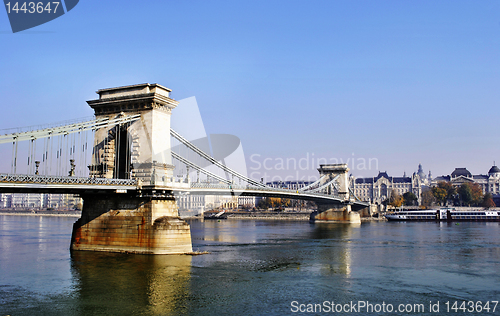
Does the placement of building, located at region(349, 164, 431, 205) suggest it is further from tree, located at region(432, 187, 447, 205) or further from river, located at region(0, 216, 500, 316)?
river, located at region(0, 216, 500, 316)

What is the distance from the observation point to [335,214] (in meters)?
85.4

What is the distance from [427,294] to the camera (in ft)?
66.5

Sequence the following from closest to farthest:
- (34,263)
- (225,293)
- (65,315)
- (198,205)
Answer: (65,315), (225,293), (34,263), (198,205)

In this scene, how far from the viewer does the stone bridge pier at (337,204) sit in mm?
84312

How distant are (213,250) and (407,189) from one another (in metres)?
157

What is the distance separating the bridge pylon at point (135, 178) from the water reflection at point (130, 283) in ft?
3.61

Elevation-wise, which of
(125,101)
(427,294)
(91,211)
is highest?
(125,101)

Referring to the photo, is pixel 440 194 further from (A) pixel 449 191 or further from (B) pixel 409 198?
(B) pixel 409 198

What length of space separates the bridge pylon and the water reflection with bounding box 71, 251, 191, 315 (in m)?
1.10

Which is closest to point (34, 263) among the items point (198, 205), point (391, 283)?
point (391, 283)

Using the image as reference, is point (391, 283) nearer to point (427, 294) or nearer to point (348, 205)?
point (427, 294)

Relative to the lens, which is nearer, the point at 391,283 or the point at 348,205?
the point at 391,283

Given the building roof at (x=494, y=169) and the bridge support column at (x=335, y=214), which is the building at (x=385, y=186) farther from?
the bridge support column at (x=335, y=214)

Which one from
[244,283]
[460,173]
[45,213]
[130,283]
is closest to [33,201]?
[45,213]
